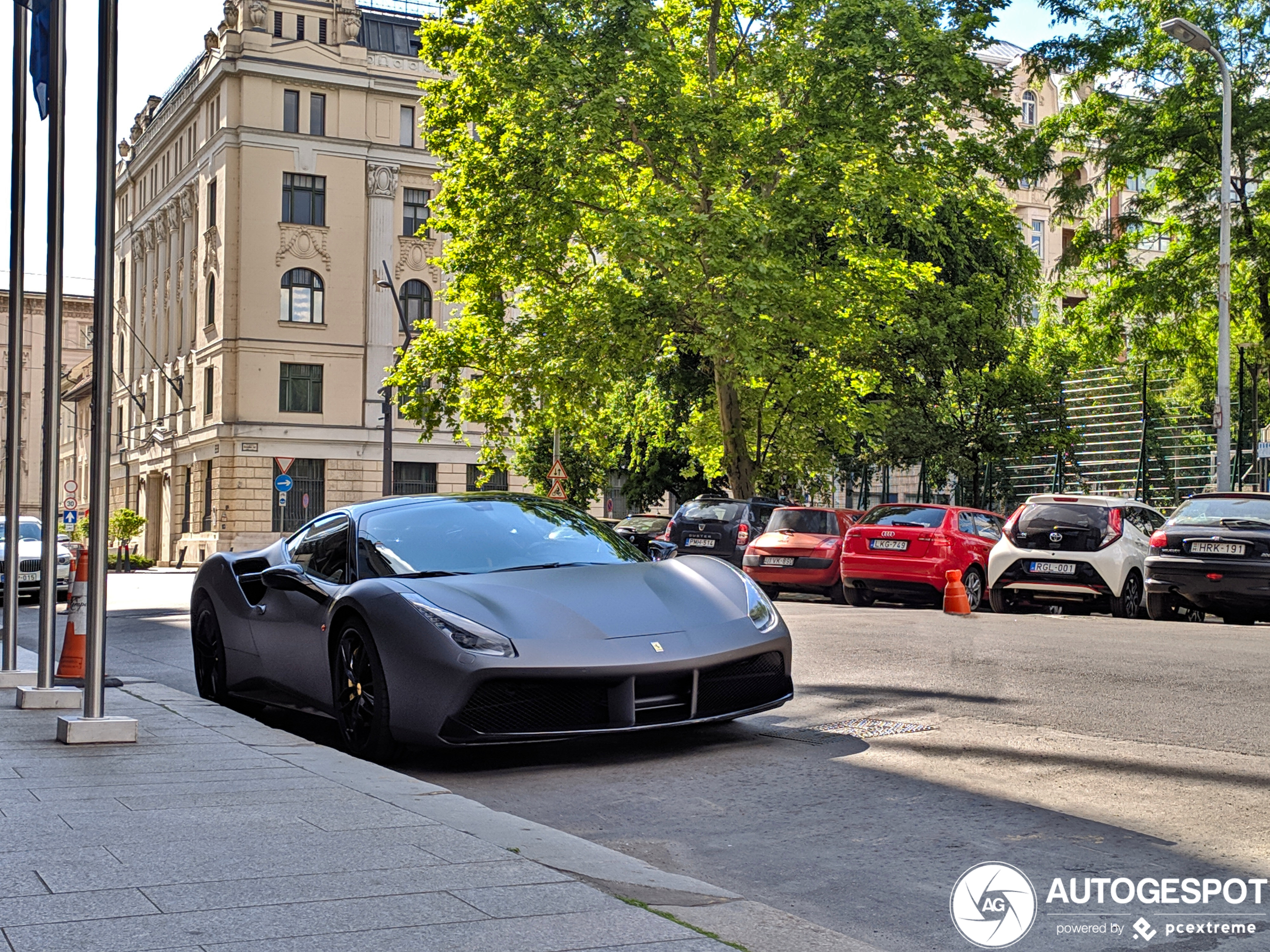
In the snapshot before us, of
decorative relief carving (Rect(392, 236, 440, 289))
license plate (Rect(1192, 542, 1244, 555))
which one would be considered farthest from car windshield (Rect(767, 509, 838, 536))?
decorative relief carving (Rect(392, 236, 440, 289))

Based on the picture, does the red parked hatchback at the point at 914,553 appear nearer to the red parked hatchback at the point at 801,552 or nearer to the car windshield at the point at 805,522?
the red parked hatchback at the point at 801,552

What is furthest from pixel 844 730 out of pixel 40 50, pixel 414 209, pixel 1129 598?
pixel 414 209

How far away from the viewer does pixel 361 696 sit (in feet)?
23.1

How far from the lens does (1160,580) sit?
54.2 feet

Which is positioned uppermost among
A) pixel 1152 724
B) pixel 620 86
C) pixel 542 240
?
pixel 620 86

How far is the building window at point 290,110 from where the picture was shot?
5472 cm

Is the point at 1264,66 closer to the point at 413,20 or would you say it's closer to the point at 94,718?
the point at 94,718

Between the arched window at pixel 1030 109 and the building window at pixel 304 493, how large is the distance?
120 ft

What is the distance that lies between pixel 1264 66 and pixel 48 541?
26116 mm

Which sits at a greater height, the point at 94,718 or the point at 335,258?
the point at 335,258

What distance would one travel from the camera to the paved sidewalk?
3318 millimetres

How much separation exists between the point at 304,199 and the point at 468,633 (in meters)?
51.3

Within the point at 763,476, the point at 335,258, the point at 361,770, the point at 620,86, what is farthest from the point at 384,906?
the point at 335,258

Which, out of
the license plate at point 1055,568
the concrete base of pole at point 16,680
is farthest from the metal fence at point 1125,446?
the concrete base of pole at point 16,680
